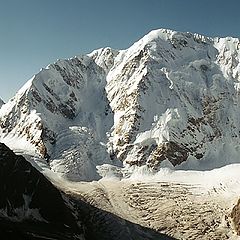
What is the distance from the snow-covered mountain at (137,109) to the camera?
141 meters

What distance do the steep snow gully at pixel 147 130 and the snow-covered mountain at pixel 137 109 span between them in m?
0.37

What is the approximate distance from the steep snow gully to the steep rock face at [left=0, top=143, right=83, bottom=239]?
17918mm

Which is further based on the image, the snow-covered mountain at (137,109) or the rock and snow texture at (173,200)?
the snow-covered mountain at (137,109)

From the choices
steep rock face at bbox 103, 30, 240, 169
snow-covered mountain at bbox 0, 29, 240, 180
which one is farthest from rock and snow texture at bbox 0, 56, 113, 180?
steep rock face at bbox 103, 30, 240, 169

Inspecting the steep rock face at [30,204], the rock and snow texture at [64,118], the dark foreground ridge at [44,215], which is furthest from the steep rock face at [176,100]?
the steep rock face at [30,204]

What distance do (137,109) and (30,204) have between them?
241 feet

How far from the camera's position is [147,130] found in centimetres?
14812

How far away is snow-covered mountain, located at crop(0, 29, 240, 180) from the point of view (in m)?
141

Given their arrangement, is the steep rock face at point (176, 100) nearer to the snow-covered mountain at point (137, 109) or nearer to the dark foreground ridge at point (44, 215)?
the snow-covered mountain at point (137, 109)

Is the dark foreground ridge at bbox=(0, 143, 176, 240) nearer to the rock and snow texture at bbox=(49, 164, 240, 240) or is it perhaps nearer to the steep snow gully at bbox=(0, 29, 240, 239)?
the rock and snow texture at bbox=(49, 164, 240, 240)

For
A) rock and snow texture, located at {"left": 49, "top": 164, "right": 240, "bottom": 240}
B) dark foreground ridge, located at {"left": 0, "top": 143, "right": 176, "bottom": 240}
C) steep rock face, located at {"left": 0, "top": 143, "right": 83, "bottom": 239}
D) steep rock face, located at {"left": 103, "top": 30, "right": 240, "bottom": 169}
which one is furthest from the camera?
steep rock face, located at {"left": 103, "top": 30, "right": 240, "bottom": 169}

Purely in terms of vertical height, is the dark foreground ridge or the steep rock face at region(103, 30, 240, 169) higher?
Answer: the steep rock face at region(103, 30, 240, 169)

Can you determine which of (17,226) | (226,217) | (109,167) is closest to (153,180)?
(109,167)

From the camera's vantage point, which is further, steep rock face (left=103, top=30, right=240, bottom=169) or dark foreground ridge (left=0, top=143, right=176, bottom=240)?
steep rock face (left=103, top=30, right=240, bottom=169)
